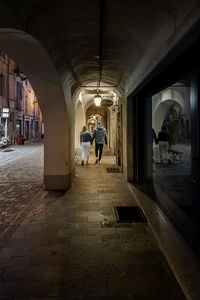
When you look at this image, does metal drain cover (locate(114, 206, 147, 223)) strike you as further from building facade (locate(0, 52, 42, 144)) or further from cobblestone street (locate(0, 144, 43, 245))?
building facade (locate(0, 52, 42, 144))

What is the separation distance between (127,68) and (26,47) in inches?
102

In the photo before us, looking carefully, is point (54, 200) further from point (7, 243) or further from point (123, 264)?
point (123, 264)

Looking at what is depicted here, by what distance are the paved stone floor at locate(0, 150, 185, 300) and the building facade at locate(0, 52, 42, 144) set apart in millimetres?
18457

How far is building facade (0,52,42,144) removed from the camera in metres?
21.4

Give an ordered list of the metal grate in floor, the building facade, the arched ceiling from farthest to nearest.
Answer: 1. the building facade
2. the metal grate in floor
3. the arched ceiling

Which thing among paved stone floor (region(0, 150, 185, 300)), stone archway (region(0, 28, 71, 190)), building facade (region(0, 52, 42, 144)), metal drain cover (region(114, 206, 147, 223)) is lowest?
paved stone floor (region(0, 150, 185, 300))

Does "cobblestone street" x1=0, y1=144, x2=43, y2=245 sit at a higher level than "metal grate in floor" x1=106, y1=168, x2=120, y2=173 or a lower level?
lower

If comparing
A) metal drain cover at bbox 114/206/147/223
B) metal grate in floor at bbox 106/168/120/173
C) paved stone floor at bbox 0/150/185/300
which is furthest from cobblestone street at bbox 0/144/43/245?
metal grate in floor at bbox 106/168/120/173

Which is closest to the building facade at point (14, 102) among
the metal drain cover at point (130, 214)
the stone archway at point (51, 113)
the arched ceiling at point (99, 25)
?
the stone archway at point (51, 113)

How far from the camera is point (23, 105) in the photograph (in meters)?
27.0

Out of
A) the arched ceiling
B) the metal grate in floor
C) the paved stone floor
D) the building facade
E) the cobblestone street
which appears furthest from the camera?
the building facade

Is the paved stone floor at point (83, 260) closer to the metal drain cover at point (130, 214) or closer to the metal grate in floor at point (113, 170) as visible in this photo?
the metal drain cover at point (130, 214)

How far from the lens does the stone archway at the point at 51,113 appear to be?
399 cm

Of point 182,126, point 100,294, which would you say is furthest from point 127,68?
point 182,126
